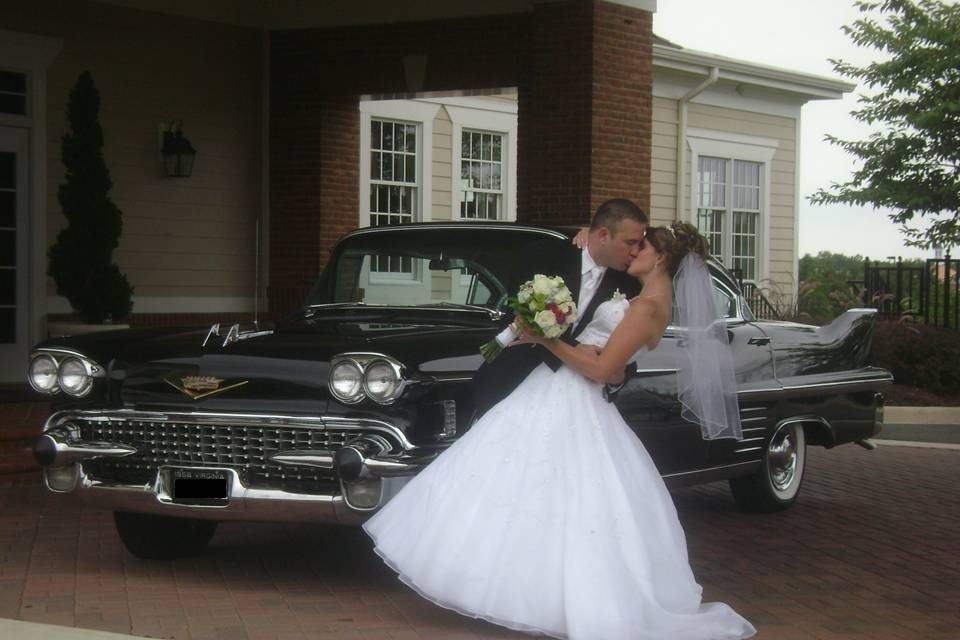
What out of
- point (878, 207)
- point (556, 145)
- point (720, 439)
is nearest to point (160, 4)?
point (556, 145)

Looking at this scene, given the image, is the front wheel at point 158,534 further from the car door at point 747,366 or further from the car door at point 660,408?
the car door at point 747,366

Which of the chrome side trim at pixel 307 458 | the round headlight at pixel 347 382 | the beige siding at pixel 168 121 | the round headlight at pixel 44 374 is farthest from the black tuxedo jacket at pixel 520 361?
the beige siding at pixel 168 121

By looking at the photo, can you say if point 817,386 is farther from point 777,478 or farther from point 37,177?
point 37,177

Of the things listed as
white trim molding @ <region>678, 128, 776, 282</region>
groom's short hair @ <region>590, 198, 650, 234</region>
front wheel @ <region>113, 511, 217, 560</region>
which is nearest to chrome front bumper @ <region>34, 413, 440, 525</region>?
front wheel @ <region>113, 511, 217, 560</region>

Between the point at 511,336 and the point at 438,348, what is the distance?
0.41 meters

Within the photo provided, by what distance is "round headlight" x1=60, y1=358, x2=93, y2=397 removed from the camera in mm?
6539

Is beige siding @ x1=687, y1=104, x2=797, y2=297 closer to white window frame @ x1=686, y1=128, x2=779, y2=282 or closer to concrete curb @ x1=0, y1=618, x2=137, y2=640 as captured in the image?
white window frame @ x1=686, y1=128, x2=779, y2=282

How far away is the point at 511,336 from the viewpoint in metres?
5.96

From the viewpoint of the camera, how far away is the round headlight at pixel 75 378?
654 centimetres

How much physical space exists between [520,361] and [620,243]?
0.66 m

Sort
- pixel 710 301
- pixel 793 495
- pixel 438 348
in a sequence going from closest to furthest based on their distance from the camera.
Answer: pixel 438 348, pixel 710 301, pixel 793 495

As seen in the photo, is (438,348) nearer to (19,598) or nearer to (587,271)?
A: (587,271)

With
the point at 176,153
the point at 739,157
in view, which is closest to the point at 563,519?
the point at 176,153

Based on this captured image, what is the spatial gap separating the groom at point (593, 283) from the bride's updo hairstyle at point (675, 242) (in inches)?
4.1
